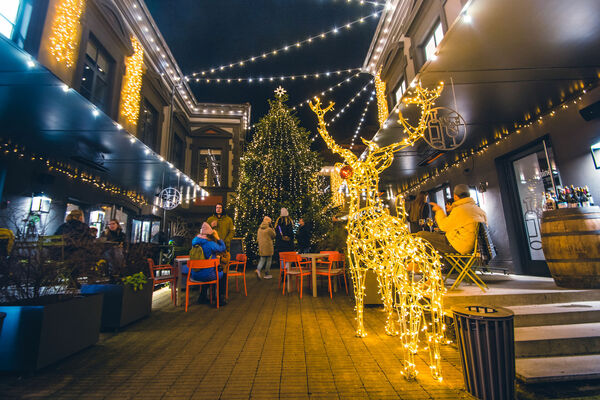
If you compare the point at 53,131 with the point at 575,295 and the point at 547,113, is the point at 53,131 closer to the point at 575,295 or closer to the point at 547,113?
the point at 575,295

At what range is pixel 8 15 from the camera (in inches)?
214

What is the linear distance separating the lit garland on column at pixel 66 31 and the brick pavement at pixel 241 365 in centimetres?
739

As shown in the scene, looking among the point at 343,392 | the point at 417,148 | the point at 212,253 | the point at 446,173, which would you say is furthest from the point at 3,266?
the point at 446,173

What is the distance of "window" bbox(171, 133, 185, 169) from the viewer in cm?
1486

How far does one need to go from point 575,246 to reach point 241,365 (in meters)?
3.95

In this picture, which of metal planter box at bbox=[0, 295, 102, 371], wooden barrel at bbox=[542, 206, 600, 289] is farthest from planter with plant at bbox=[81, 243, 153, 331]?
wooden barrel at bbox=[542, 206, 600, 289]

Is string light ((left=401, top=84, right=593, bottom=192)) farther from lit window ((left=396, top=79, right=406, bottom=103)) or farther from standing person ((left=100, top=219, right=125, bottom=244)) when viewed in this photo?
standing person ((left=100, top=219, right=125, bottom=244))

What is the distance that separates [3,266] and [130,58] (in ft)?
34.1

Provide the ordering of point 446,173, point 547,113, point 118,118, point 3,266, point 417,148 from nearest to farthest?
point 3,266 → point 547,113 → point 417,148 → point 446,173 → point 118,118

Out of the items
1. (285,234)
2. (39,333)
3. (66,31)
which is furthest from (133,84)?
(39,333)

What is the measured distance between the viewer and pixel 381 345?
2.61 m

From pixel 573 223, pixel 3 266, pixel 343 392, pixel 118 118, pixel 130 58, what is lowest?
pixel 343 392

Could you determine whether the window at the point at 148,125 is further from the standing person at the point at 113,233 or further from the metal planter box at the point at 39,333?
the metal planter box at the point at 39,333

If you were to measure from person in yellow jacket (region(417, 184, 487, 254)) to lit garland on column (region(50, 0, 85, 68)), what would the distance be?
9.37m
